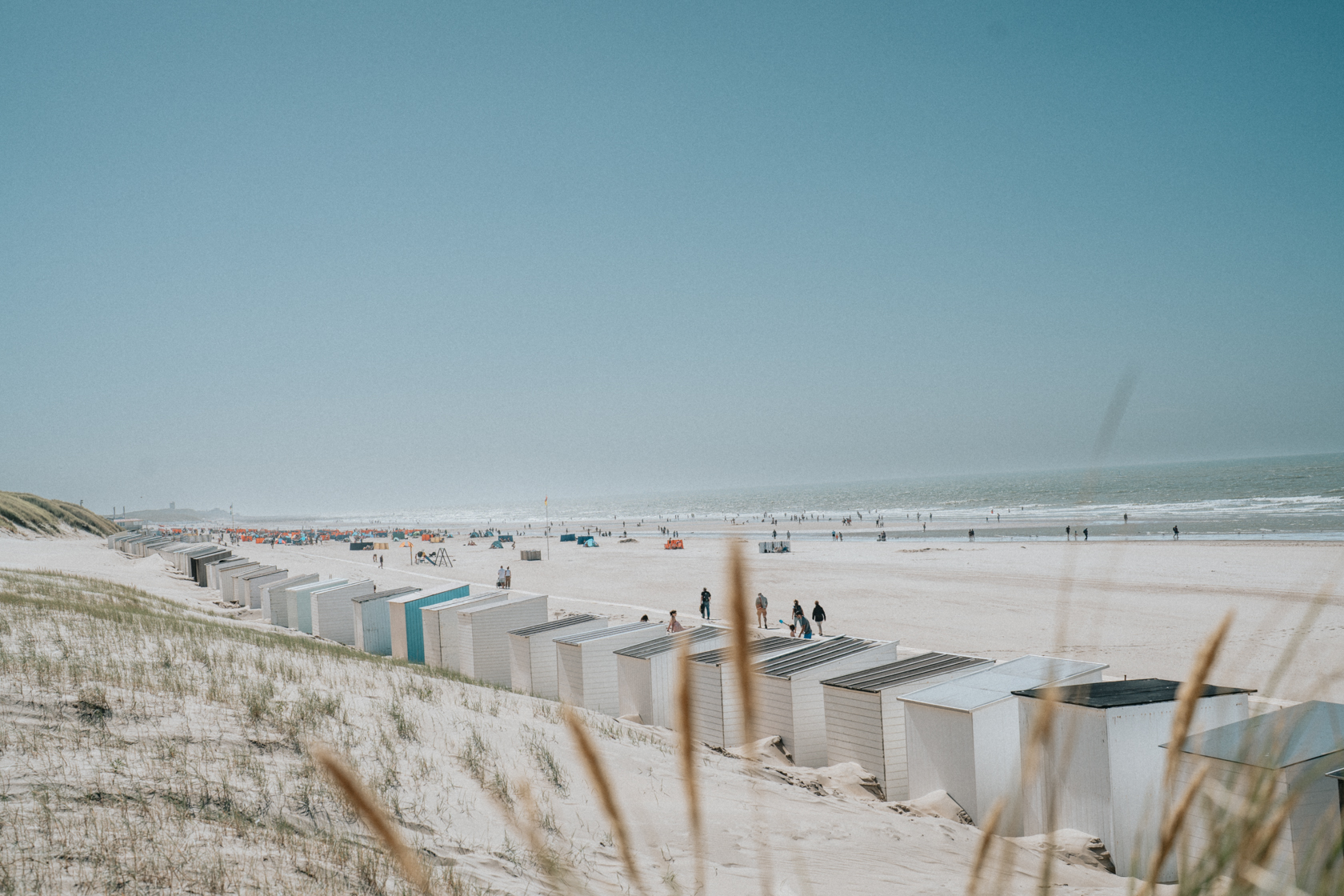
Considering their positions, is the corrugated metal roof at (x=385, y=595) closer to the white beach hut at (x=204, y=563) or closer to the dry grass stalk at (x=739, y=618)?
the dry grass stalk at (x=739, y=618)

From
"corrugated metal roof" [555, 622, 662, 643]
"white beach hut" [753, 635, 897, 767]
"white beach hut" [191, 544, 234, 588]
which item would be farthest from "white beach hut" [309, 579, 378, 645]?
"white beach hut" [191, 544, 234, 588]

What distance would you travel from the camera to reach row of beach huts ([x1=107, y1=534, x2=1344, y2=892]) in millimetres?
5707

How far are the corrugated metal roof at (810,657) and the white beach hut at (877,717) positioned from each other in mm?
589

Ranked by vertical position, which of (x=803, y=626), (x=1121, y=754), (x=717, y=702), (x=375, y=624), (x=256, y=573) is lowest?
(x=803, y=626)

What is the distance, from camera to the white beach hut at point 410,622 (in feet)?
56.2

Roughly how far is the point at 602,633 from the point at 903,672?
214 inches

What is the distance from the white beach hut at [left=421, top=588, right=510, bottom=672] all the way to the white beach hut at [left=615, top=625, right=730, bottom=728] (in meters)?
4.22

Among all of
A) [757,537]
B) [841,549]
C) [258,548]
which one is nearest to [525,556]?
[841,549]

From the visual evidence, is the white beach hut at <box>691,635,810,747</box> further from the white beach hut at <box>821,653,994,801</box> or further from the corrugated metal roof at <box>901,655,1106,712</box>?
the corrugated metal roof at <box>901,655,1106,712</box>

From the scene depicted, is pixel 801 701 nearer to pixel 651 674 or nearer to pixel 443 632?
pixel 651 674

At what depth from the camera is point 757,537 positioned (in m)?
70.0

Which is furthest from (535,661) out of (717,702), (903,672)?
(903,672)

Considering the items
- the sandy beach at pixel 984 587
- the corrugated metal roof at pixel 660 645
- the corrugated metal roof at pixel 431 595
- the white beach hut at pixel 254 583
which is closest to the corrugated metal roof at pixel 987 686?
the sandy beach at pixel 984 587

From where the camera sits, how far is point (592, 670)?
13.3m
